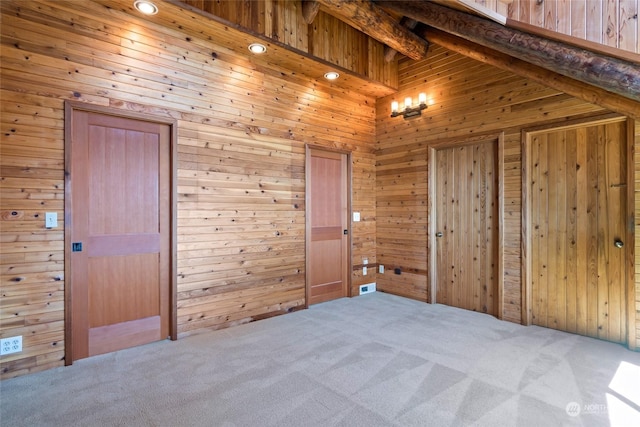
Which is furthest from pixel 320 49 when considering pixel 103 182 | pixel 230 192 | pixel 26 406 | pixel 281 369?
pixel 26 406

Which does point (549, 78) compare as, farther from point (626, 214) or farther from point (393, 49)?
point (393, 49)

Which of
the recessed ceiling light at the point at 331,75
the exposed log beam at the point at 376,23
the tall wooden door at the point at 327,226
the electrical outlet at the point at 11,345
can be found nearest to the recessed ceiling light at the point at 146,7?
the exposed log beam at the point at 376,23

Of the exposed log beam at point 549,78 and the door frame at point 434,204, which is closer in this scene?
the exposed log beam at point 549,78

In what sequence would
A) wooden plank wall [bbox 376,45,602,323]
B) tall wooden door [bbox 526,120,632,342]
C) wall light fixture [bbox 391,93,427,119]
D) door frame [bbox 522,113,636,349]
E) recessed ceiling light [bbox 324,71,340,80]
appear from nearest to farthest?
door frame [bbox 522,113,636,349] → tall wooden door [bbox 526,120,632,342] → wooden plank wall [bbox 376,45,602,323] → recessed ceiling light [bbox 324,71,340,80] → wall light fixture [bbox 391,93,427,119]

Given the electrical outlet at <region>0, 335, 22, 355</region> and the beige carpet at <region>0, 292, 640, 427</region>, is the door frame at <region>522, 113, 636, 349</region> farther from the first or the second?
the electrical outlet at <region>0, 335, 22, 355</region>

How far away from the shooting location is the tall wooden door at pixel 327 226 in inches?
174

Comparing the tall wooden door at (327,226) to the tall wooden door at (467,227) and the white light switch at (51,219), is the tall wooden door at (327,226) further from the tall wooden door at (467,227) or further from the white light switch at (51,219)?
the white light switch at (51,219)

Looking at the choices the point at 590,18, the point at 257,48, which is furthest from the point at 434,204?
the point at 257,48

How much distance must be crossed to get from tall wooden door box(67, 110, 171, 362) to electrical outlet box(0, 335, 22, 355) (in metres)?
0.33

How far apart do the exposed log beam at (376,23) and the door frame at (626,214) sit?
1.75 metres

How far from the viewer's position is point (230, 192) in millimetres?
3574

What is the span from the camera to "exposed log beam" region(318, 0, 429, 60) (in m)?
3.25

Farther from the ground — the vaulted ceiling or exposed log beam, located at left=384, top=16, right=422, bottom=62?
exposed log beam, located at left=384, top=16, right=422, bottom=62

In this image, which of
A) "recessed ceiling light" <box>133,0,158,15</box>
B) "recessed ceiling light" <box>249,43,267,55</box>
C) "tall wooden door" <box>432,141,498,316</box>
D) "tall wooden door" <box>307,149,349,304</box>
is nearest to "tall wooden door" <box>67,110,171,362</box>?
"recessed ceiling light" <box>133,0,158,15</box>
